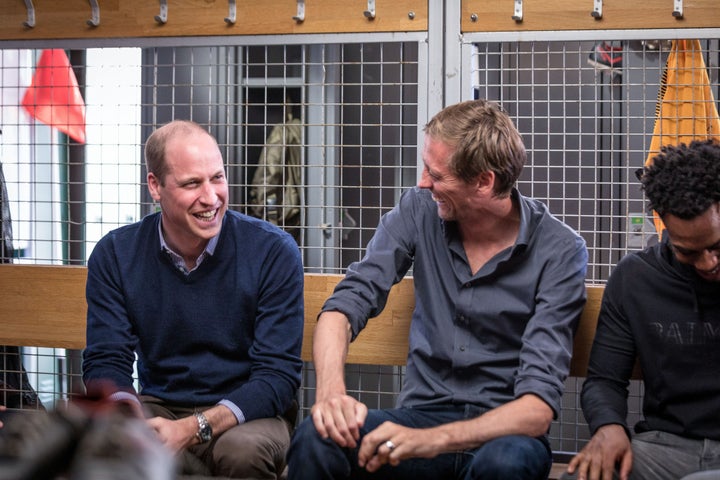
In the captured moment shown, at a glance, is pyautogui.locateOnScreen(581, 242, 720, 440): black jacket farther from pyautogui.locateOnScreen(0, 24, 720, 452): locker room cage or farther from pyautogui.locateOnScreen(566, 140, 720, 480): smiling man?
pyautogui.locateOnScreen(0, 24, 720, 452): locker room cage

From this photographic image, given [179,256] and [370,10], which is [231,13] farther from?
[179,256]

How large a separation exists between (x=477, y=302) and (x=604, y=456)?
0.46 m

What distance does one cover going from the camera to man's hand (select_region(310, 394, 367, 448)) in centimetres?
183

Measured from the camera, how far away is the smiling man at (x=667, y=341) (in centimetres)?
194

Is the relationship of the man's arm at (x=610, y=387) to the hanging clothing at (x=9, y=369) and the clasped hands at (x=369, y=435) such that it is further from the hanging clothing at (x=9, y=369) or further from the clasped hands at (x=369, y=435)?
the hanging clothing at (x=9, y=369)

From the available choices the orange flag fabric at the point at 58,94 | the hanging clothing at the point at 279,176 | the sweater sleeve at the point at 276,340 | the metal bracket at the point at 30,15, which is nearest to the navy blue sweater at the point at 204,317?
the sweater sleeve at the point at 276,340

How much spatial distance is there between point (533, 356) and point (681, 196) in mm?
487

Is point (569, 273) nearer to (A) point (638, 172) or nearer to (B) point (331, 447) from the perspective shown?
(A) point (638, 172)

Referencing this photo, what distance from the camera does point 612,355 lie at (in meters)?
2.12

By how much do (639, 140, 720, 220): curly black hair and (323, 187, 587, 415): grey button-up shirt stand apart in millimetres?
239

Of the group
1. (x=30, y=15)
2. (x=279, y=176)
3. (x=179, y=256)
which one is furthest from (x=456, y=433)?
(x=279, y=176)

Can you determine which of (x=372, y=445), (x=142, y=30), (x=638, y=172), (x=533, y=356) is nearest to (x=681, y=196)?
(x=638, y=172)

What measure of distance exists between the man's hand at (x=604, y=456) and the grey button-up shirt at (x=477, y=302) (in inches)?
6.6

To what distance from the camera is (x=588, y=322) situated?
237cm
